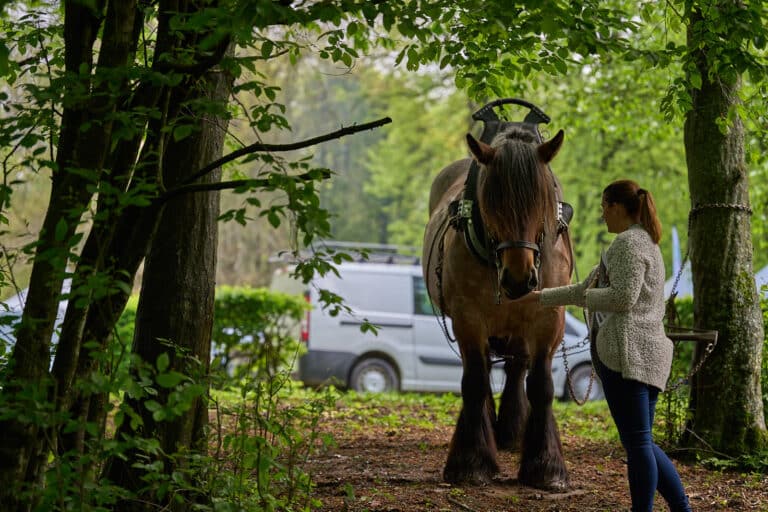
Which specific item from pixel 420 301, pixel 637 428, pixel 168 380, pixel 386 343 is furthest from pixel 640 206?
pixel 420 301

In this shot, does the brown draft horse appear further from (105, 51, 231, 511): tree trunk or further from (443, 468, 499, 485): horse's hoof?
(105, 51, 231, 511): tree trunk

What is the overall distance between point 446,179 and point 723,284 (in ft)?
8.86

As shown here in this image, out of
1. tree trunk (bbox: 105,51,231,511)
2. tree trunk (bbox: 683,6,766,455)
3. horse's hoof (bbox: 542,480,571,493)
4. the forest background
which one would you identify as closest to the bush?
tree trunk (bbox: 683,6,766,455)

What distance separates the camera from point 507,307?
5543 mm

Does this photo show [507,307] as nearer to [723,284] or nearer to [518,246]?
[518,246]

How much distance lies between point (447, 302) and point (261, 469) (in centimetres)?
276

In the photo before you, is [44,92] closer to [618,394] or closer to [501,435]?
[618,394]

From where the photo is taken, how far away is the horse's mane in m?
4.73

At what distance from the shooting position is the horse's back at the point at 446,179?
7.87 meters

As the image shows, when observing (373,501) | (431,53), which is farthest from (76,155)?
(373,501)

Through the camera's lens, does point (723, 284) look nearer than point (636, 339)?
No

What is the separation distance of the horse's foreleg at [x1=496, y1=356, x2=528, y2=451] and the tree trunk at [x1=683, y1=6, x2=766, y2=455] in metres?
1.18

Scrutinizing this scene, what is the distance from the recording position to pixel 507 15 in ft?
12.1

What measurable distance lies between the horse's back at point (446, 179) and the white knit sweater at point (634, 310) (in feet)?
12.0
